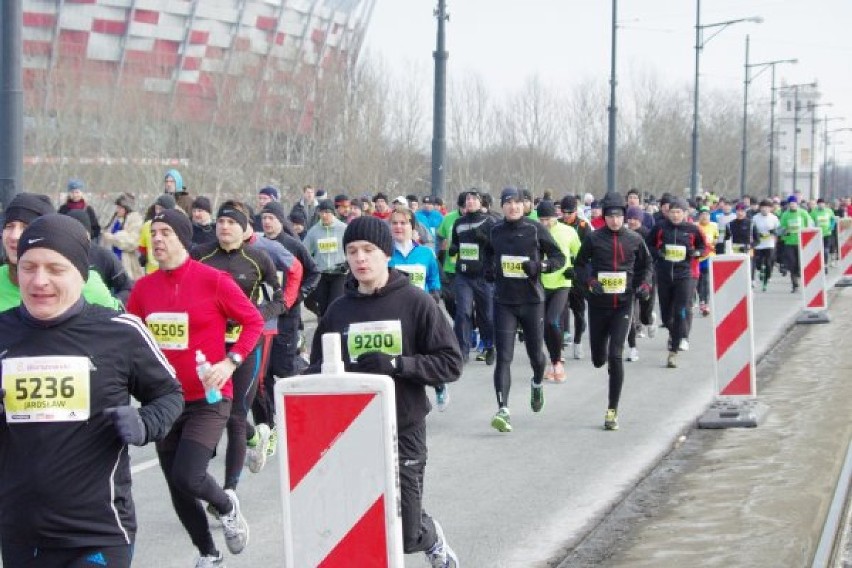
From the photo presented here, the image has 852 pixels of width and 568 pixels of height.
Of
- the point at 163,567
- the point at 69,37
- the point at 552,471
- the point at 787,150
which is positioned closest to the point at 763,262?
the point at 552,471

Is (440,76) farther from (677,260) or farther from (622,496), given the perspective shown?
(622,496)

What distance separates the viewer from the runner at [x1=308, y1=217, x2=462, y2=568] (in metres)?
6.42

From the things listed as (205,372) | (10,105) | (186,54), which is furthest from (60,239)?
(186,54)

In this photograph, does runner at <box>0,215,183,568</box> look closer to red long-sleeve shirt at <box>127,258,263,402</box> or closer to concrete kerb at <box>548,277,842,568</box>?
red long-sleeve shirt at <box>127,258,263,402</box>

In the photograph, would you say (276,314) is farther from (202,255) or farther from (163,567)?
(163,567)

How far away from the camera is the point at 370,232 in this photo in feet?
21.2

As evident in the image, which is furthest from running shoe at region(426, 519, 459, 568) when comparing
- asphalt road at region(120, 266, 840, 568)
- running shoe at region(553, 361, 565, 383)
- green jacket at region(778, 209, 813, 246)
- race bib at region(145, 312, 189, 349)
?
green jacket at region(778, 209, 813, 246)

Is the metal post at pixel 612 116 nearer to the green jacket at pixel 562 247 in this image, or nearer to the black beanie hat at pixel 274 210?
the green jacket at pixel 562 247

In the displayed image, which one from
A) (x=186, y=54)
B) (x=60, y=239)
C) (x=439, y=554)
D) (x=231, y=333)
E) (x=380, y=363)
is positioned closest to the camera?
(x=60, y=239)

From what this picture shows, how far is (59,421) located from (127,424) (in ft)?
0.75

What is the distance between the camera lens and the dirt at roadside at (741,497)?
7711 mm

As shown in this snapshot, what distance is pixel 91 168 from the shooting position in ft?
121

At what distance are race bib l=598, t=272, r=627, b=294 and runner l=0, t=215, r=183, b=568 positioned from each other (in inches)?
307

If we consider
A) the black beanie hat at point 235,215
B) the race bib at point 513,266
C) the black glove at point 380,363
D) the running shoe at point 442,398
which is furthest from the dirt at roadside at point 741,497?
the black beanie hat at point 235,215
